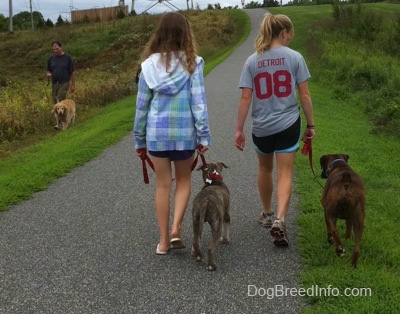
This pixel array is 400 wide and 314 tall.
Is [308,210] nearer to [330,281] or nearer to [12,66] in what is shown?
[330,281]

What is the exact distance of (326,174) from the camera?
16.1 ft

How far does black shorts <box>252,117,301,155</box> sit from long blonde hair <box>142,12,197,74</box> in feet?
3.45

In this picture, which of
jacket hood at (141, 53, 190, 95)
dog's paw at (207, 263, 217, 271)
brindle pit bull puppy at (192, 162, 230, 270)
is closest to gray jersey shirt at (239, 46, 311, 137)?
jacket hood at (141, 53, 190, 95)

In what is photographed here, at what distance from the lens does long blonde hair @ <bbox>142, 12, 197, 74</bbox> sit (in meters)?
4.22

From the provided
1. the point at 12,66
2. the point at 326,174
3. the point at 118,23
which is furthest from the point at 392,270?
the point at 118,23

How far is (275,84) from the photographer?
176 inches

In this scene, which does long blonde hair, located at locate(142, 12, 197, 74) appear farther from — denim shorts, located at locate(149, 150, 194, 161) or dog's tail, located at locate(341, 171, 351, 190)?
dog's tail, located at locate(341, 171, 351, 190)

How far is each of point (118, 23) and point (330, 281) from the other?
47753mm

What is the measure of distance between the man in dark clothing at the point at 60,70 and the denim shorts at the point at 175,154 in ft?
32.7

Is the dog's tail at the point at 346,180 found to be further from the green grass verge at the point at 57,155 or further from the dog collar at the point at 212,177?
the green grass verge at the point at 57,155

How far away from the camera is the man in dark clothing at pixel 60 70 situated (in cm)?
1345

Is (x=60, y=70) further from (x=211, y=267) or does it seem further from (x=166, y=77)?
(x=211, y=267)

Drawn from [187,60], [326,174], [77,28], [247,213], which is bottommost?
[247,213]

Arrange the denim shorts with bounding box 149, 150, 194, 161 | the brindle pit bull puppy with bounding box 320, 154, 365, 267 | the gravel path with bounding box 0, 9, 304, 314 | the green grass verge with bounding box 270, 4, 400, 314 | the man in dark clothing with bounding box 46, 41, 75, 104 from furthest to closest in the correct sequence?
the man in dark clothing with bounding box 46, 41, 75, 104 < the denim shorts with bounding box 149, 150, 194, 161 < the brindle pit bull puppy with bounding box 320, 154, 365, 267 < the gravel path with bounding box 0, 9, 304, 314 < the green grass verge with bounding box 270, 4, 400, 314
